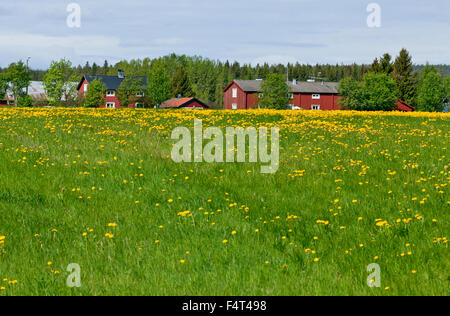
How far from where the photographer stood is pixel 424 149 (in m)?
12.8

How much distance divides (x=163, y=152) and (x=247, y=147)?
2.85m

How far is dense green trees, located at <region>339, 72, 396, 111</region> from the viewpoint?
5841 cm

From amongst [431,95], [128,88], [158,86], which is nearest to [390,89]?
[431,95]

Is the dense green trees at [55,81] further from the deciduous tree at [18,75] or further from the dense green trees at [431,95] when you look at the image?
the dense green trees at [431,95]

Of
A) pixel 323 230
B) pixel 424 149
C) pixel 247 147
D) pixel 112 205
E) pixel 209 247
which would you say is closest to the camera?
pixel 209 247

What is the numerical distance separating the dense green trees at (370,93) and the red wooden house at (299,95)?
22149 mm

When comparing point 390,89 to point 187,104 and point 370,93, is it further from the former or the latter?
point 187,104

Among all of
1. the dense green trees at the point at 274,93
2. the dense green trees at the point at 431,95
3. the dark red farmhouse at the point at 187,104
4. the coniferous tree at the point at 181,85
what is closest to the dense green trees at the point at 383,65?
the dense green trees at the point at 431,95

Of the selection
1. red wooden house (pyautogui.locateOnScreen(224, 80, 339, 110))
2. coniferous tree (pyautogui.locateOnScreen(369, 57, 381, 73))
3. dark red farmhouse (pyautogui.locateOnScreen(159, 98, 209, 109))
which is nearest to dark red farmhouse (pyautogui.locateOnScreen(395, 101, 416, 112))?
coniferous tree (pyautogui.locateOnScreen(369, 57, 381, 73))

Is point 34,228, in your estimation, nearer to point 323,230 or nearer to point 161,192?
point 161,192

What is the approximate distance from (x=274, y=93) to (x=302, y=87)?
2823 centimetres

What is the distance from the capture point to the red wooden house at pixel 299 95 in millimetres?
82375
